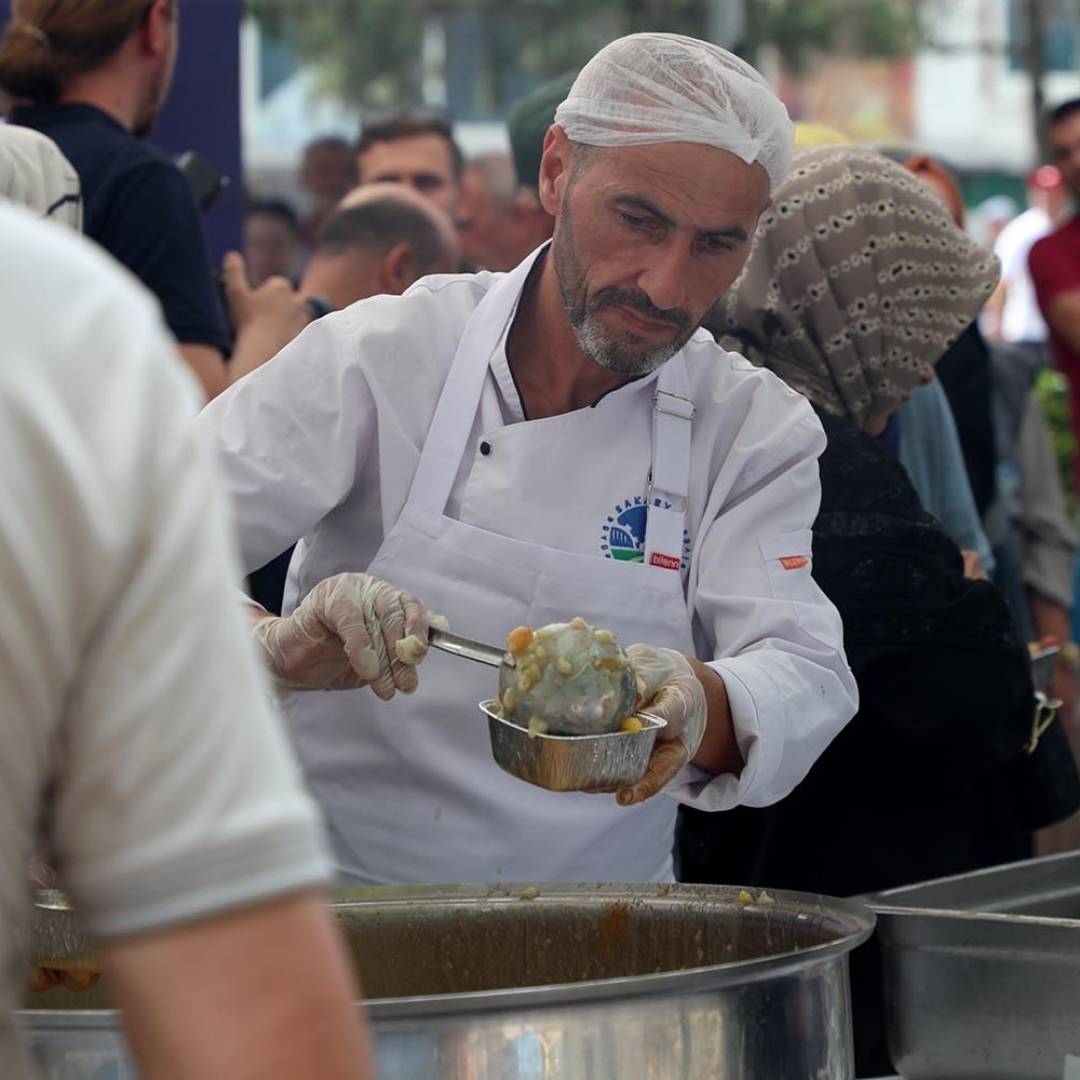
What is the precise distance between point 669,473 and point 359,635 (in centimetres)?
42

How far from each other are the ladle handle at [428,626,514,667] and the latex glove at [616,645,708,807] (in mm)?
115

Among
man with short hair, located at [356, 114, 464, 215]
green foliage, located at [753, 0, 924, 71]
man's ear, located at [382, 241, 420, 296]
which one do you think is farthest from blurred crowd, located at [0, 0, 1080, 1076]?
green foliage, located at [753, 0, 924, 71]

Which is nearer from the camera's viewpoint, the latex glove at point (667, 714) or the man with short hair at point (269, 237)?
the latex glove at point (667, 714)

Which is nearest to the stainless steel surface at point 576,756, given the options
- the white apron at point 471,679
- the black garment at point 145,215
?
the white apron at point 471,679

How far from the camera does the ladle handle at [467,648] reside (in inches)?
64.9

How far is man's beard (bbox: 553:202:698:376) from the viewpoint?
1.89m

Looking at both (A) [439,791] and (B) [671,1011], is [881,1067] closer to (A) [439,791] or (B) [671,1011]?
(A) [439,791]

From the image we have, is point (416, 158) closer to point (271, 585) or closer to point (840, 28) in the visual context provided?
point (271, 585)

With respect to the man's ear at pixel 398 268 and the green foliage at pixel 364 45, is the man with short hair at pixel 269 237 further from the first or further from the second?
the green foliage at pixel 364 45

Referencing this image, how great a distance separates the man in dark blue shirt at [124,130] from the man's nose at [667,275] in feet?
3.08

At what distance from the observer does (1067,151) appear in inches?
197

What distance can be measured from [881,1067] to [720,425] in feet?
2.47

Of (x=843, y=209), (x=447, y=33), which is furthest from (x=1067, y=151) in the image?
(x=447, y=33)

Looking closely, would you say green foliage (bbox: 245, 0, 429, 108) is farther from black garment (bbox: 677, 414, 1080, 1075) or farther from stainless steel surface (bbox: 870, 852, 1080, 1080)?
stainless steel surface (bbox: 870, 852, 1080, 1080)
